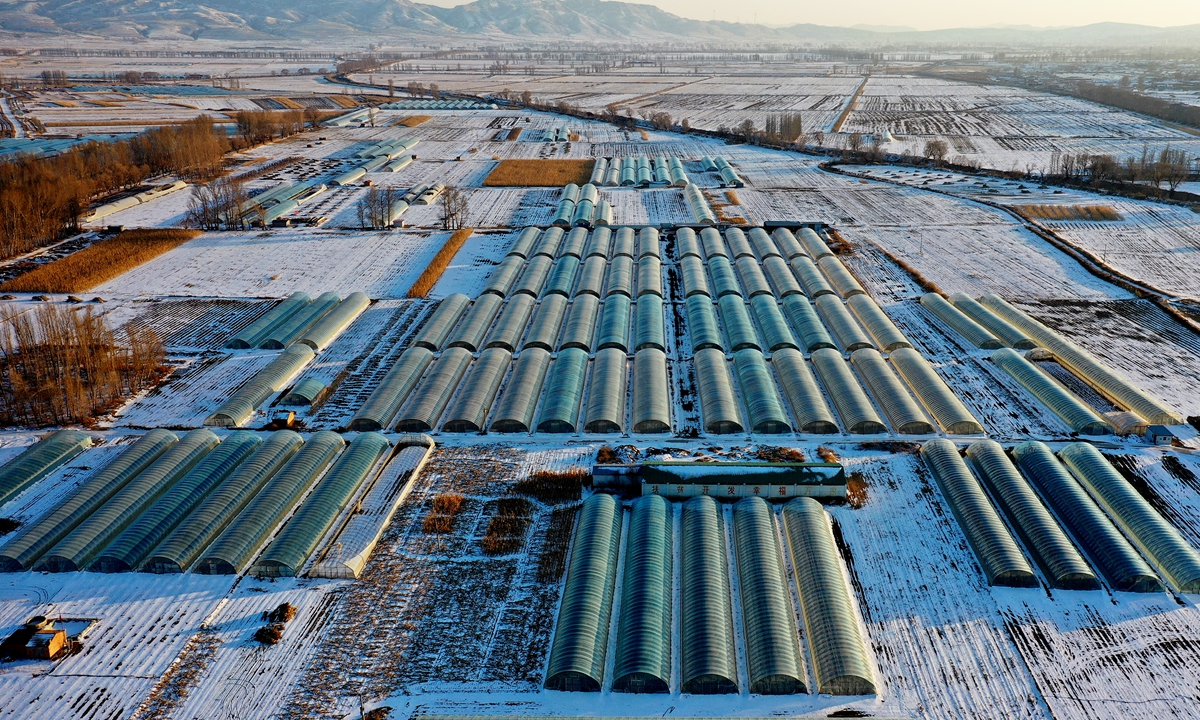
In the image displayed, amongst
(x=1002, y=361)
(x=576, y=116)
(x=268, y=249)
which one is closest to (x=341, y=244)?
(x=268, y=249)

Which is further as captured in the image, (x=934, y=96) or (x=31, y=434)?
(x=934, y=96)

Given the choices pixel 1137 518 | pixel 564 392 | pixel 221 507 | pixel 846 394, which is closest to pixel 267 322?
pixel 221 507

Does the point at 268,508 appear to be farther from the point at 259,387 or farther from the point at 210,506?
the point at 259,387

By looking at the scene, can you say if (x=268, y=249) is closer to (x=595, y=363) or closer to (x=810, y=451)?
(x=595, y=363)

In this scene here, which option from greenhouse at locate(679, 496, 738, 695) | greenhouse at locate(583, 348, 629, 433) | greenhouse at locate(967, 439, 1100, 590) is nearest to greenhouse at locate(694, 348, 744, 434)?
greenhouse at locate(583, 348, 629, 433)

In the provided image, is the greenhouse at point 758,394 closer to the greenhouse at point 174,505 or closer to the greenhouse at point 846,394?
the greenhouse at point 846,394
